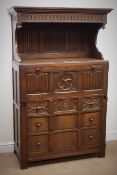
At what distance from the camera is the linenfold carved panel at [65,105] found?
2.93m

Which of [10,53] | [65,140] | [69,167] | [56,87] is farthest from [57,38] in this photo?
[69,167]

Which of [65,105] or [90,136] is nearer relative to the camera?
[65,105]

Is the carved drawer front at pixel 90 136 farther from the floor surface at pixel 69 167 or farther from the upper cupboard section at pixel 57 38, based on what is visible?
the upper cupboard section at pixel 57 38

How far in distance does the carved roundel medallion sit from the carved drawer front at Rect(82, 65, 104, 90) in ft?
0.45

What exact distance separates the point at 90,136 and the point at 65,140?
282mm

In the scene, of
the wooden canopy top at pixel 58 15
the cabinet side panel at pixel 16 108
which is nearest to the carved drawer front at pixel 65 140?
the cabinet side panel at pixel 16 108

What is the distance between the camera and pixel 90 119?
307cm

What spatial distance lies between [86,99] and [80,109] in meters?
0.12

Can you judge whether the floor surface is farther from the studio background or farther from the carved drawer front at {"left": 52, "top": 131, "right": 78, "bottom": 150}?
the studio background

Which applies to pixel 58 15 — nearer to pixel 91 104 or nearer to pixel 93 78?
pixel 93 78

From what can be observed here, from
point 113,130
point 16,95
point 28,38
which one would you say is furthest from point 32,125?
point 113,130

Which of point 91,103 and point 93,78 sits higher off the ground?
point 93,78

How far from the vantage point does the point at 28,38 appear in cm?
313

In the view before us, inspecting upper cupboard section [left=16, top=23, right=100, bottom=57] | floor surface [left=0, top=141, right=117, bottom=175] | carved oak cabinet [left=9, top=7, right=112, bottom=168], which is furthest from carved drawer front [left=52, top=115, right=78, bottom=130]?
upper cupboard section [left=16, top=23, right=100, bottom=57]
